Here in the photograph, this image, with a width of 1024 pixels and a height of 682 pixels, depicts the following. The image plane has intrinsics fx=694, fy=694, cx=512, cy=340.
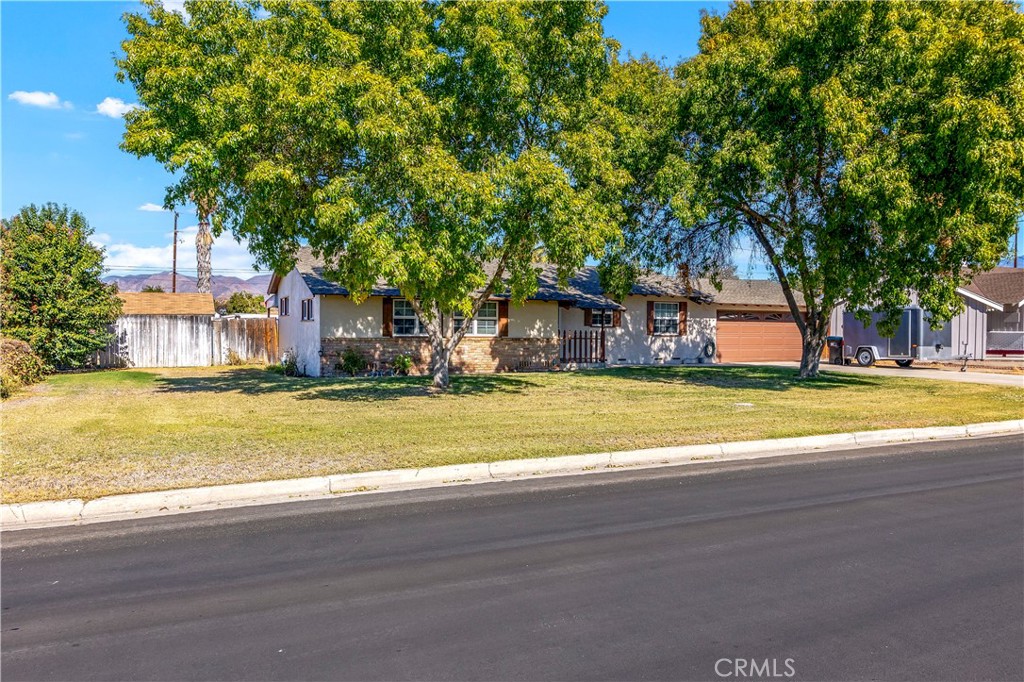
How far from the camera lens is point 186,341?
27828mm

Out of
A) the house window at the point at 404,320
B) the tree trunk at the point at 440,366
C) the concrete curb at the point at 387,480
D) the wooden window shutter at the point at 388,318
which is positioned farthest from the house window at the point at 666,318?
the concrete curb at the point at 387,480

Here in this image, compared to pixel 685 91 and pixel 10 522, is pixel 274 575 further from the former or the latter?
pixel 685 91

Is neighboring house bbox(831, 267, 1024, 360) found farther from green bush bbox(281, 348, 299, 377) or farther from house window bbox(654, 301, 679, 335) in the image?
green bush bbox(281, 348, 299, 377)

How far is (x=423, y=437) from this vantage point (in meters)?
10.4

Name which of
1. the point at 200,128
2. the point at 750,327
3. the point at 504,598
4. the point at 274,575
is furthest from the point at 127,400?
the point at 750,327

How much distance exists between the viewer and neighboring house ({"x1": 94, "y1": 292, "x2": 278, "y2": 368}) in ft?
86.6

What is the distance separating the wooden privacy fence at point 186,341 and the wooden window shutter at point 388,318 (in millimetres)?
8798

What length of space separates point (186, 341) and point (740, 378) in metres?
21.1

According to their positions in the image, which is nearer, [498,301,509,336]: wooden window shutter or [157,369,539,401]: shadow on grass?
[157,369,539,401]: shadow on grass

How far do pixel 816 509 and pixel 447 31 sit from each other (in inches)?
465

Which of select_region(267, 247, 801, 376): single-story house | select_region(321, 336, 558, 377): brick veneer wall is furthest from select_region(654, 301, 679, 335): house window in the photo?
select_region(321, 336, 558, 377): brick veneer wall

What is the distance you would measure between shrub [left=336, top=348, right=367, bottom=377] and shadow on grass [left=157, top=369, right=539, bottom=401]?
47.4 inches

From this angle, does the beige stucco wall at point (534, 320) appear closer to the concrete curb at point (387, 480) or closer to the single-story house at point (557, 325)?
the single-story house at point (557, 325)

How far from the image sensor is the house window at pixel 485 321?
24.1 m
